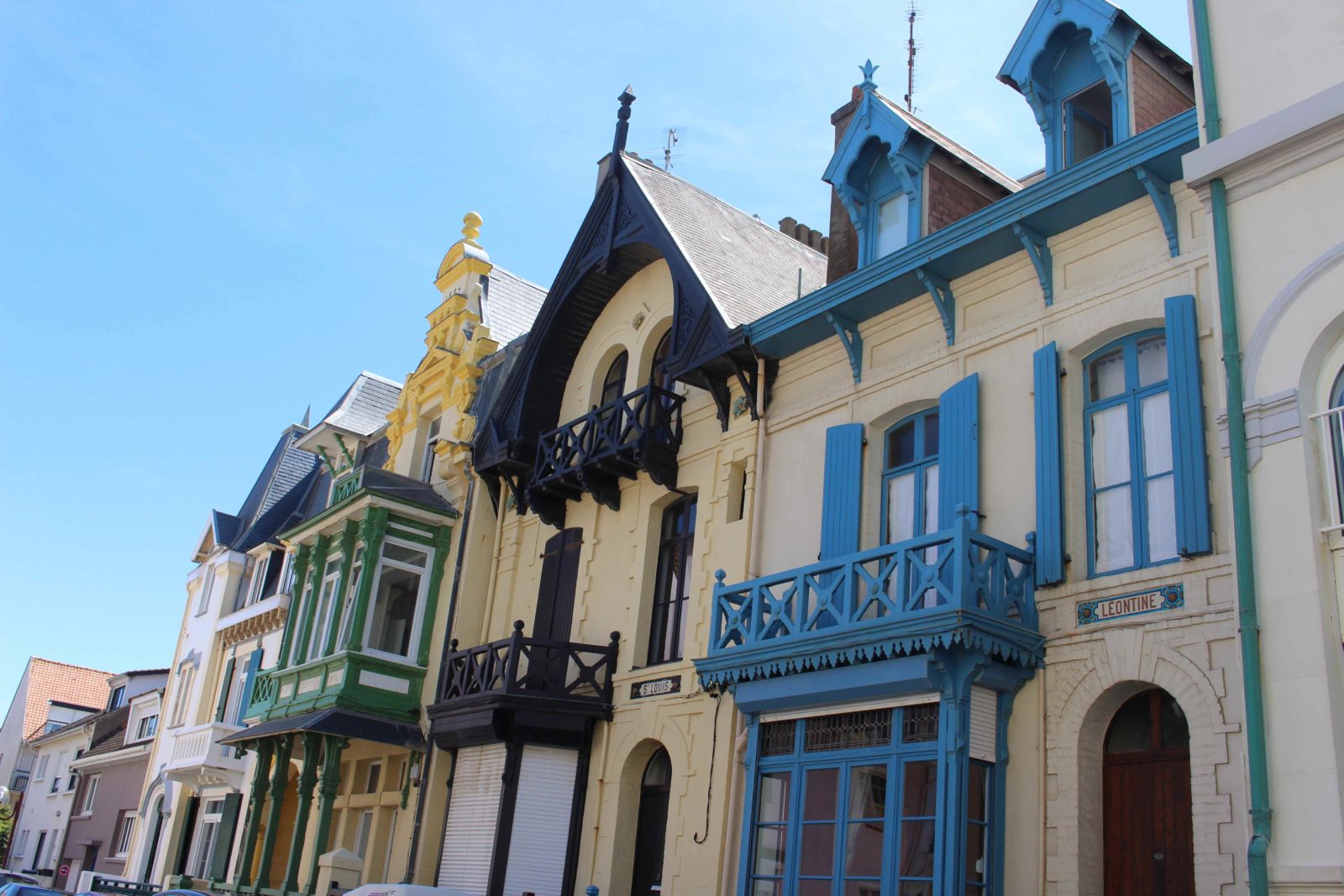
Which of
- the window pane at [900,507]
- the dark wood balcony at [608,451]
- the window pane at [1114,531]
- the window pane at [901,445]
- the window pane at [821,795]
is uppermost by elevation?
the dark wood balcony at [608,451]

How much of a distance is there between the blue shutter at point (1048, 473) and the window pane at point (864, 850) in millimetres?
3083

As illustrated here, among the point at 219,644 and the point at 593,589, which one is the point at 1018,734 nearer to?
the point at 593,589

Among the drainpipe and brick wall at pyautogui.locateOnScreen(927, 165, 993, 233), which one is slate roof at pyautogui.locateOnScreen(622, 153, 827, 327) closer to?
brick wall at pyautogui.locateOnScreen(927, 165, 993, 233)

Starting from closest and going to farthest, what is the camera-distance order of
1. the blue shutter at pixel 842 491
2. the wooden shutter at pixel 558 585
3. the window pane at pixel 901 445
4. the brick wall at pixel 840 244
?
the blue shutter at pixel 842 491 < the window pane at pixel 901 445 < the brick wall at pixel 840 244 < the wooden shutter at pixel 558 585

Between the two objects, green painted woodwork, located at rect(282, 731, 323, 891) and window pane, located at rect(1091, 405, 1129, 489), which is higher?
window pane, located at rect(1091, 405, 1129, 489)

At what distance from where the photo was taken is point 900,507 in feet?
51.5

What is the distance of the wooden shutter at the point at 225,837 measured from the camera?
28.5 metres

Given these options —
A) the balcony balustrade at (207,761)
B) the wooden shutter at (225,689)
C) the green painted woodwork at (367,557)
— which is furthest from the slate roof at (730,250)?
the wooden shutter at (225,689)

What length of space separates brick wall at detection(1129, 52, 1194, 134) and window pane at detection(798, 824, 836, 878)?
829 centimetres

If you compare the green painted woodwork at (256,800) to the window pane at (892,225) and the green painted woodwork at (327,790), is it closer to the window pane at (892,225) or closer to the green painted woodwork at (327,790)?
the green painted woodwork at (327,790)

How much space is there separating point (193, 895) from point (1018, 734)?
10123 mm

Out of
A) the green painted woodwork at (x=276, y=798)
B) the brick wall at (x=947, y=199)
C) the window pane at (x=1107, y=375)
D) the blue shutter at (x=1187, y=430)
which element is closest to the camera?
the blue shutter at (x=1187, y=430)

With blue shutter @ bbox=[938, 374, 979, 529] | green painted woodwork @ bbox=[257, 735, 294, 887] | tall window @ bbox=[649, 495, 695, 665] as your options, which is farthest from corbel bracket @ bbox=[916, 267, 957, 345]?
green painted woodwork @ bbox=[257, 735, 294, 887]

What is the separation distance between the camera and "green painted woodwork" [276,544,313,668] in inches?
1018
